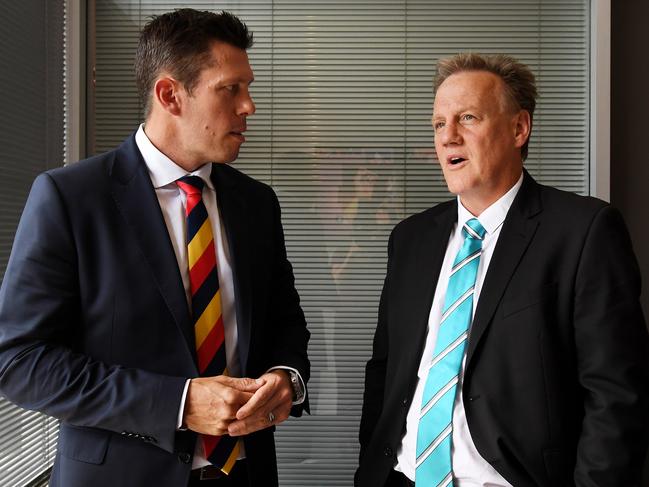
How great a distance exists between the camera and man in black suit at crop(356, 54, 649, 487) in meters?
1.70

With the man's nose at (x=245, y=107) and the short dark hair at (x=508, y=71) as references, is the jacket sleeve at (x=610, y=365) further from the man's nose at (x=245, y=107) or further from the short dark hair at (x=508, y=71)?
the man's nose at (x=245, y=107)

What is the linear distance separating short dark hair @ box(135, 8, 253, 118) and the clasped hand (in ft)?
2.51

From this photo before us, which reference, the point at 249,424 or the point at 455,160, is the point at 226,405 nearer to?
the point at 249,424

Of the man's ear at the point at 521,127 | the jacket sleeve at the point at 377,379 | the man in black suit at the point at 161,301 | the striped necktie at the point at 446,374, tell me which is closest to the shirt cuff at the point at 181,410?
the man in black suit at the point at 161,301

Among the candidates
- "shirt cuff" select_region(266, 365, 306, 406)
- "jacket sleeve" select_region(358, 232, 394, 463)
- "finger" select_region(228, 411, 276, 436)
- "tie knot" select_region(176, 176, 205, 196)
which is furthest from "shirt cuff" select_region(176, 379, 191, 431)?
"jacket sleeve" select_region(358, 232, 394, 463)

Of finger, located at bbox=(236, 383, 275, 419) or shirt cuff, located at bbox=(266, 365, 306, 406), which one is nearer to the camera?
finger, located at bbox=(236, 383, 275, 419)

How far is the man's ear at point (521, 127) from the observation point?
79.8 inches

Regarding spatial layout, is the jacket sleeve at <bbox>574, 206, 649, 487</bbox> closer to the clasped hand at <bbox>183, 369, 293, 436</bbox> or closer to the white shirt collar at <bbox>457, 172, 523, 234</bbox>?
the white shirt collar at <bbox>457, 172, 523, 234</bbox>

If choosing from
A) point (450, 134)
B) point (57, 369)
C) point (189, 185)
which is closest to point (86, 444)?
point (57, 369)

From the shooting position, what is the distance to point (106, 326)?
5.47 feet

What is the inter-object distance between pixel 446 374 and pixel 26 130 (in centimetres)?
153

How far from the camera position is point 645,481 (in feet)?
8.57

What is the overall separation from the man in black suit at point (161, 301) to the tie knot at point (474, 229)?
546 millimetres

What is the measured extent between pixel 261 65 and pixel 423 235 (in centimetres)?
107
